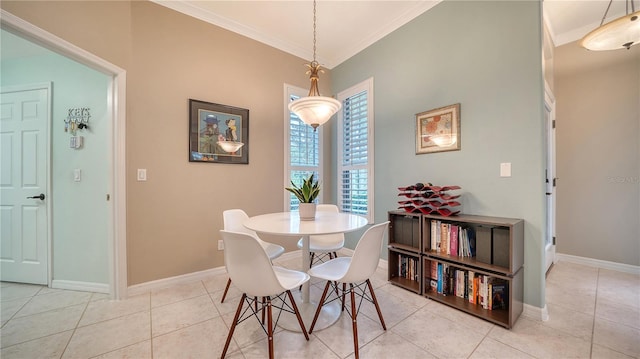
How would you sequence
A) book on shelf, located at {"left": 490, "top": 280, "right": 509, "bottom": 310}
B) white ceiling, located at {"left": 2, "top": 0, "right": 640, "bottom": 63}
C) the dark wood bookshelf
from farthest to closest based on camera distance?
white ceiling, located at {"left": 2, "top": 0, "right": 640, "bottom": 63}
book on shelf, located at {"left": 490, "top": 280, "right": 509, "bottom": 310}
the dark wood bookshelf

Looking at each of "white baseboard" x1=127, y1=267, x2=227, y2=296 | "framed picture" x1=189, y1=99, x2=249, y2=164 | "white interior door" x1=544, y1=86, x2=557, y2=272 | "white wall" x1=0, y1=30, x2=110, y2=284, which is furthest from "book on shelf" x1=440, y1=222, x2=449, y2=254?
"white wall" x1=0, y1=30, x2=110, y2=284

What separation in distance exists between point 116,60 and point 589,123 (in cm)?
498

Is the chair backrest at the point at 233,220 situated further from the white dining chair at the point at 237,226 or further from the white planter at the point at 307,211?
the white planter at the point at 307,211

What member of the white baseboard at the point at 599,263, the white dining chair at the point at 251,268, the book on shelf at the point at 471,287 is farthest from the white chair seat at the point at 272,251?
the white baseboard at the point at 599,263

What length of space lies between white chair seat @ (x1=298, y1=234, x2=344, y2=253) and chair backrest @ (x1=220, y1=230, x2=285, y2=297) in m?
0.82

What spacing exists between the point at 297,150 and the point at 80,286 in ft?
8.76

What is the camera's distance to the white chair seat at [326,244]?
7.02 ft

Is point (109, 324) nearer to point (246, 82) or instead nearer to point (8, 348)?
point (8, 348)

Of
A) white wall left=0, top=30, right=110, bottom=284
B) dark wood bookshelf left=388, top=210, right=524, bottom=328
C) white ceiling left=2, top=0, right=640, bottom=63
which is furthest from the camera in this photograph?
white ceiling left=2, top=0, right=640, bottom=63

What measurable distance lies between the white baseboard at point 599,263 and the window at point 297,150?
325 cm

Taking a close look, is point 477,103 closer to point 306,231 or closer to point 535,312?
point 535,312

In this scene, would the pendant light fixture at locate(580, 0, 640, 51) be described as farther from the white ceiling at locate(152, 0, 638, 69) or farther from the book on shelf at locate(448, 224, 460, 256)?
the book on shelf at locate(448, 224, 460, 256)

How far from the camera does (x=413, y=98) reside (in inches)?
99.2

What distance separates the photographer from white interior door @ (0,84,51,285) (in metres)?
2.34
